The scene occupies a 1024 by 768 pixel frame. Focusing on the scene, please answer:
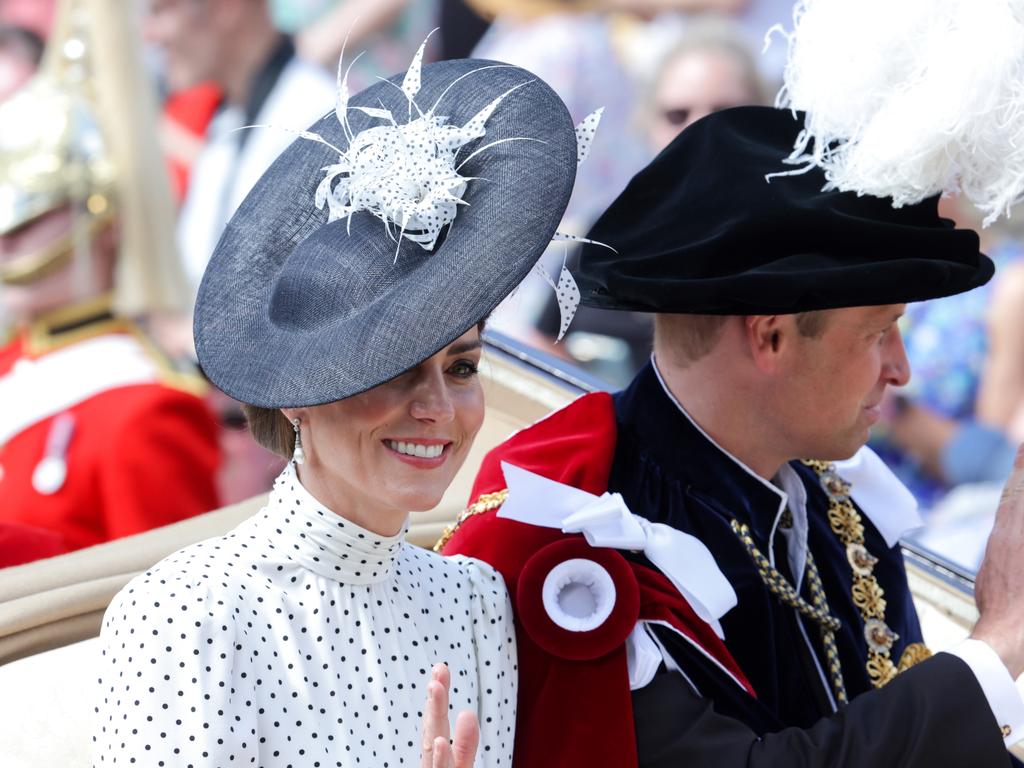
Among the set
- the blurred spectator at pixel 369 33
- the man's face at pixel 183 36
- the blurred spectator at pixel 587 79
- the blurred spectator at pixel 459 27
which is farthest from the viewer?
the man's face at pixel 183 36

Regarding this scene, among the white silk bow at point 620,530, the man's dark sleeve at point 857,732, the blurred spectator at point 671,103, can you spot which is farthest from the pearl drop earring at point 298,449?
the blurred spectator at point 671,103

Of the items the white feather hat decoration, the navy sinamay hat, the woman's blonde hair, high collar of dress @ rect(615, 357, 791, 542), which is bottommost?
high collar of dress @ rect(615, 357, 791, 542)

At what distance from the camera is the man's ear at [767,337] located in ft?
6.26

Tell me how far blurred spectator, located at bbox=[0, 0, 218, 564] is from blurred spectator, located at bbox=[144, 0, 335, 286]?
143cm

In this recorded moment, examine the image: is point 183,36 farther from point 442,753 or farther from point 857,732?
point 442,753

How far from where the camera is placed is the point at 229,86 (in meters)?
5.75

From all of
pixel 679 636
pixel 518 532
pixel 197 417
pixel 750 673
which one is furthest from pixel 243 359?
pixel 197 417

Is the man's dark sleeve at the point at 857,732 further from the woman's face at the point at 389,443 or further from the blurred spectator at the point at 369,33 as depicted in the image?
the blurred spectator at the point at 369,33

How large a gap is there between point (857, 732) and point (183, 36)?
15.6ft

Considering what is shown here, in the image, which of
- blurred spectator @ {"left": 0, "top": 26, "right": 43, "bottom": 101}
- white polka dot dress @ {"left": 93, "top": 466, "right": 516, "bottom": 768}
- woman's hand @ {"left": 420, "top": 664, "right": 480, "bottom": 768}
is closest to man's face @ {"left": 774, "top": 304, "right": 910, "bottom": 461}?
white polka dot dress @ {"left": 93, "top": 466, "right": 516, "bottom": 768}

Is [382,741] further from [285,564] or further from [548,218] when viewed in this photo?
[548,218]

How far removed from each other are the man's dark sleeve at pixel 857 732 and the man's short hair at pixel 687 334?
43 centimetres

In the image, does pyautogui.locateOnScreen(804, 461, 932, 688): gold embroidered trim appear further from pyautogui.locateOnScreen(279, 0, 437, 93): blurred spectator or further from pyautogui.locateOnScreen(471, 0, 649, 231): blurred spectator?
pyautogui.locateOnScreen(279, 0, 437, 93): blurred spectator

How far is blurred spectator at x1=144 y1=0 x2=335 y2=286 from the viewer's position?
5.37 metres
